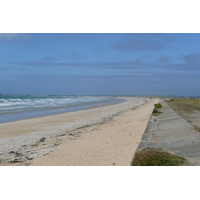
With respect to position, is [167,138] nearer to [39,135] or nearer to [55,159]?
[55,159]

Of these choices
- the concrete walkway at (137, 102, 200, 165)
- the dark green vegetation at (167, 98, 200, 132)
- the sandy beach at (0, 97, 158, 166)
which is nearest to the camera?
the concrete walkway at (137, 102, 200, 165)

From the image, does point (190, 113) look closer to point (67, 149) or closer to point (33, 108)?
point (67, 149)

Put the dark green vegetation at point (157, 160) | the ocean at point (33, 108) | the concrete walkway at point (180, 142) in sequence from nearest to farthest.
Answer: the dark green vegetation at point (157, 160)
the concrete walkway at point (180, 142)
the ocean at point (33, 108)

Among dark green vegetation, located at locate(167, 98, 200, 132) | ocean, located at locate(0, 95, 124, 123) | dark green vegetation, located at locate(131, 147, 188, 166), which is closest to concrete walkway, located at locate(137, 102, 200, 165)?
dark green vegetation, located at locate(131, 147, 188, 166)

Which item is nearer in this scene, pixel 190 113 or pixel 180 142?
pixel 180 142

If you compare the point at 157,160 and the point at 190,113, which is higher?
the point at 190,113

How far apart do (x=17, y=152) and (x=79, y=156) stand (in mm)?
3008

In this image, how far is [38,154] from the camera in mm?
10242

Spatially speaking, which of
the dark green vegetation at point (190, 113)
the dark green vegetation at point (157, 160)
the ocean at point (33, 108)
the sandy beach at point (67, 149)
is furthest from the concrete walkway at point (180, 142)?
the ocean at point (33, 108)

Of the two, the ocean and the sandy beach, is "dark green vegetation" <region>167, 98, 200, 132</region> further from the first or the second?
the ocean

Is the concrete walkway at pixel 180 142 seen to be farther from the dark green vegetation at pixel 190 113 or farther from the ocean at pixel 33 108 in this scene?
the ocean at pixel 33 108

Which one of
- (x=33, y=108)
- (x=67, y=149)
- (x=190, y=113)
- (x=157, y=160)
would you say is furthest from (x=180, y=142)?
(x=33, y=108)

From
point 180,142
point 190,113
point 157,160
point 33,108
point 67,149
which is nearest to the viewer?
point 157,160

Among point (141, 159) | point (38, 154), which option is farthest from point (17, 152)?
point (141, 159)
